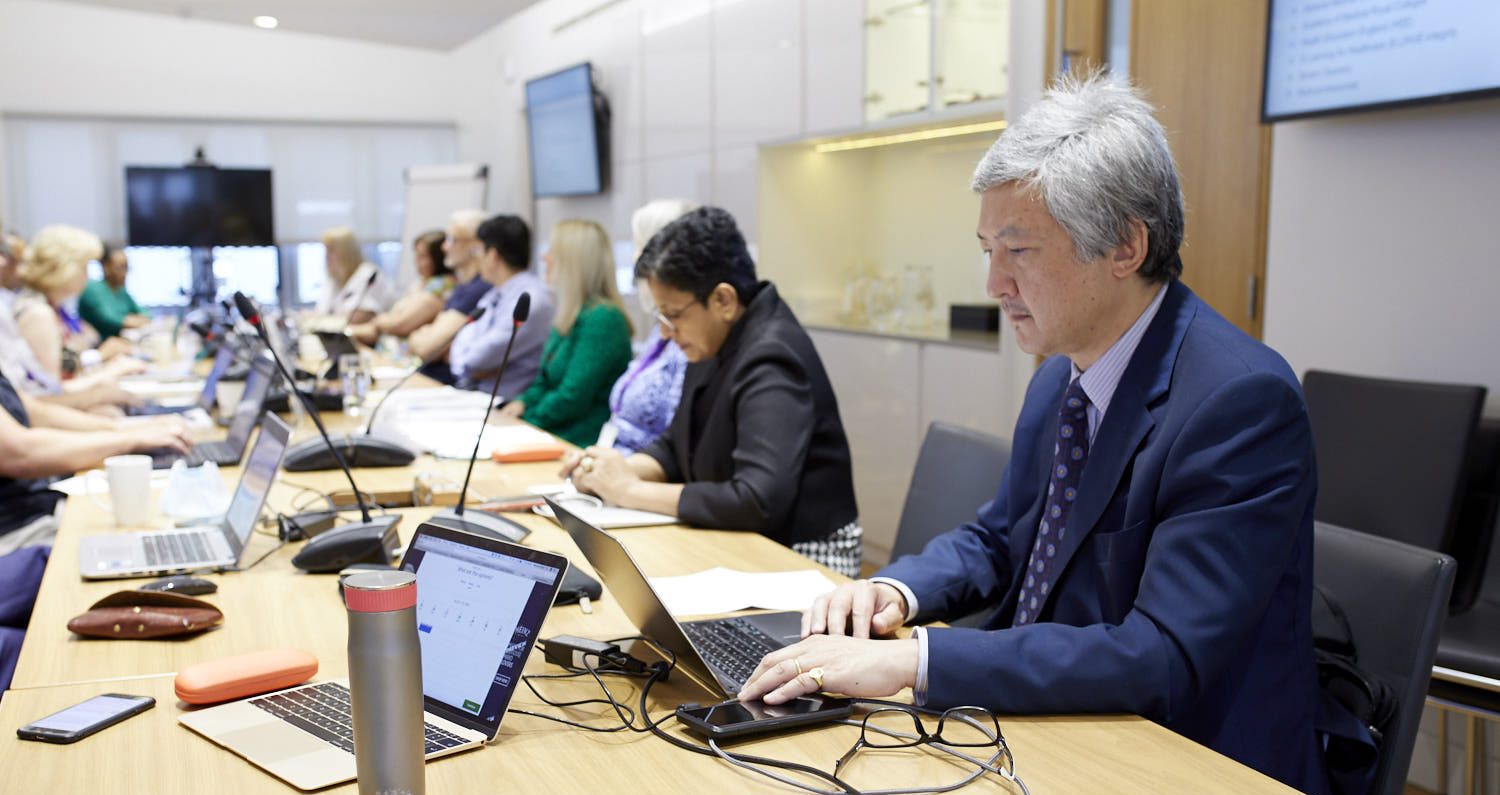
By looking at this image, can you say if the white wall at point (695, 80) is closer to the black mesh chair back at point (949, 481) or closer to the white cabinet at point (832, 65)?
the white cabinet at point (832, 65)

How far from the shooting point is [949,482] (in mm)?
2295

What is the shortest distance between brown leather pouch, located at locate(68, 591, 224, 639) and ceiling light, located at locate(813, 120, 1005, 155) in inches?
121

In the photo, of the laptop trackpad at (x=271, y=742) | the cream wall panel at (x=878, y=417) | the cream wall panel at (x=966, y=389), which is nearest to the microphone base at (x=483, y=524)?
the laptop trackpad at (x=271, y=742)

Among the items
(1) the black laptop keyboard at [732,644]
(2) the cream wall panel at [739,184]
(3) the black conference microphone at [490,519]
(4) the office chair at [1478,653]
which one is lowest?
(4) the office chair at [1478,653]

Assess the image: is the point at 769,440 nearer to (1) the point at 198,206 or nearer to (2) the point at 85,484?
(2) the point at 85,484

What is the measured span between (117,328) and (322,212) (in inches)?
91.6

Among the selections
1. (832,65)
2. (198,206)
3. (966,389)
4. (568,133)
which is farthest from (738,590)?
(198,206)

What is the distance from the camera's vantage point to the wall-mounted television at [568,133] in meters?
7.35

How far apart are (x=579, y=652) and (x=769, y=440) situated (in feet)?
2.89

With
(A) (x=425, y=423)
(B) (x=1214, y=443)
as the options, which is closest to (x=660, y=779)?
(B) (x=1214, y=443)

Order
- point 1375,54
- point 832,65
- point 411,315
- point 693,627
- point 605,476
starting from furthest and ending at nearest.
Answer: point 411,315
point 832,65
point 1375,54
point 605,476
point 693,627

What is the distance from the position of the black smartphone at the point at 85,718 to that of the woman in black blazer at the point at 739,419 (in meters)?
1.12

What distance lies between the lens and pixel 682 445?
2.72 metres

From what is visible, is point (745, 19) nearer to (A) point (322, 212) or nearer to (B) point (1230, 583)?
(B) point (1230, 583)
